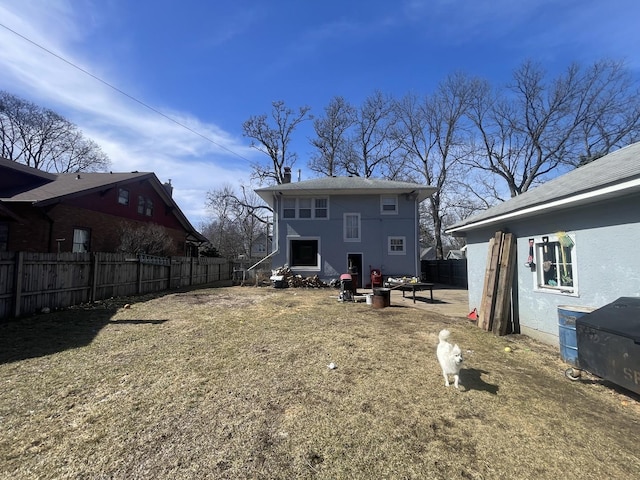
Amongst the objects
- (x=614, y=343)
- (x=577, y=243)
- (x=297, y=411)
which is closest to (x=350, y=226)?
(x=577, y=243)

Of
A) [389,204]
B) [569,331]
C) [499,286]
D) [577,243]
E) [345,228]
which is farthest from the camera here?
[389,204]

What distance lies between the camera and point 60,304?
900 centimetres

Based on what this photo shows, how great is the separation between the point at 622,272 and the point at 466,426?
12.1 feet

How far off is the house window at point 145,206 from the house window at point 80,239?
13.8 feet

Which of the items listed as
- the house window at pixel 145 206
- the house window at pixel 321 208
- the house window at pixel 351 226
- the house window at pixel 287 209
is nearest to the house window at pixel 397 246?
the house window at pixel 351 226

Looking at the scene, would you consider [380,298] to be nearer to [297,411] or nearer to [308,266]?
[297,411]

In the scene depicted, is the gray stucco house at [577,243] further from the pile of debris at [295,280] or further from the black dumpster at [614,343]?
the pile of debris at [295,280]

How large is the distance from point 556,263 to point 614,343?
2.99 m

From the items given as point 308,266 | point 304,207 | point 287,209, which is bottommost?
point 308,266

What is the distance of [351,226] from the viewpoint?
60.2ft

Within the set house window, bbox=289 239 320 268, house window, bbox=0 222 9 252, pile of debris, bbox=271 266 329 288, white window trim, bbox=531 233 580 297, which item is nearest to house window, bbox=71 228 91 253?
house window, bbox=0 222 9 252

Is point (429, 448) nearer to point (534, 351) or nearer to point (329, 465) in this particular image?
point (329, 465)

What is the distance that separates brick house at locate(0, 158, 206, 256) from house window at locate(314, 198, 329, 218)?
10918mm

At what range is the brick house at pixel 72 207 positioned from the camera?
13.6m
